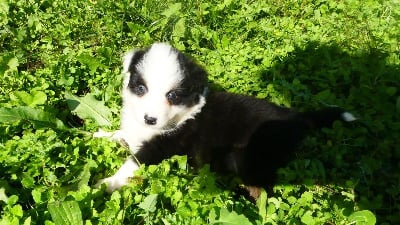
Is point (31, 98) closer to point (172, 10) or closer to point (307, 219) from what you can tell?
point (172, 10)

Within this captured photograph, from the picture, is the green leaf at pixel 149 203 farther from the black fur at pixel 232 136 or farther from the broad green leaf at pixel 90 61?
the broad green leaf at pixel 90 61

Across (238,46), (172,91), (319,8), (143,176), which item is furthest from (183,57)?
(319,8)

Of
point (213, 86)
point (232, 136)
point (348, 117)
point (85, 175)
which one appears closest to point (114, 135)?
point (85, 175)

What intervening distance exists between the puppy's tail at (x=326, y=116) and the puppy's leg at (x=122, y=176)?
1.34 metres

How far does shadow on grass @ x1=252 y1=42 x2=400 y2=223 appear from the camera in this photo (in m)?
3.38

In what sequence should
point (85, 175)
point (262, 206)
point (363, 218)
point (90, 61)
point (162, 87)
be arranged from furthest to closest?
point (90, 61) < point (162, 87) < point (85, 175) < point (262, 206) < point (363, 218)

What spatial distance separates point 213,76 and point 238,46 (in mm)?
539

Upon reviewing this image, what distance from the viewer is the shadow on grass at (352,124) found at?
3.38 meters

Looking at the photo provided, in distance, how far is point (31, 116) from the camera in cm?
317

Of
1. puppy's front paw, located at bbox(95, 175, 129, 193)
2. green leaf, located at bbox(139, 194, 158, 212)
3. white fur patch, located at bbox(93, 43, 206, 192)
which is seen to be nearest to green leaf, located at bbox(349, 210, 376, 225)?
green leaf, located at bbox(139, 194, 158, 212)

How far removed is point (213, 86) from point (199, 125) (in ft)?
2.87

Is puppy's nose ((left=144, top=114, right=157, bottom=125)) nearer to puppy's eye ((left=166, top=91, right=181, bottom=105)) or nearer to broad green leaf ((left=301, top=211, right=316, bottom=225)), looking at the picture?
puppy's eye ((left=166, top=91, right=181, bottom=105))

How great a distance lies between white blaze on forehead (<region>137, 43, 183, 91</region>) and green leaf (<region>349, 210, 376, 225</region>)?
140 centimetres

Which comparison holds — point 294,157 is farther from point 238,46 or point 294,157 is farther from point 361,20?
point 361,20
